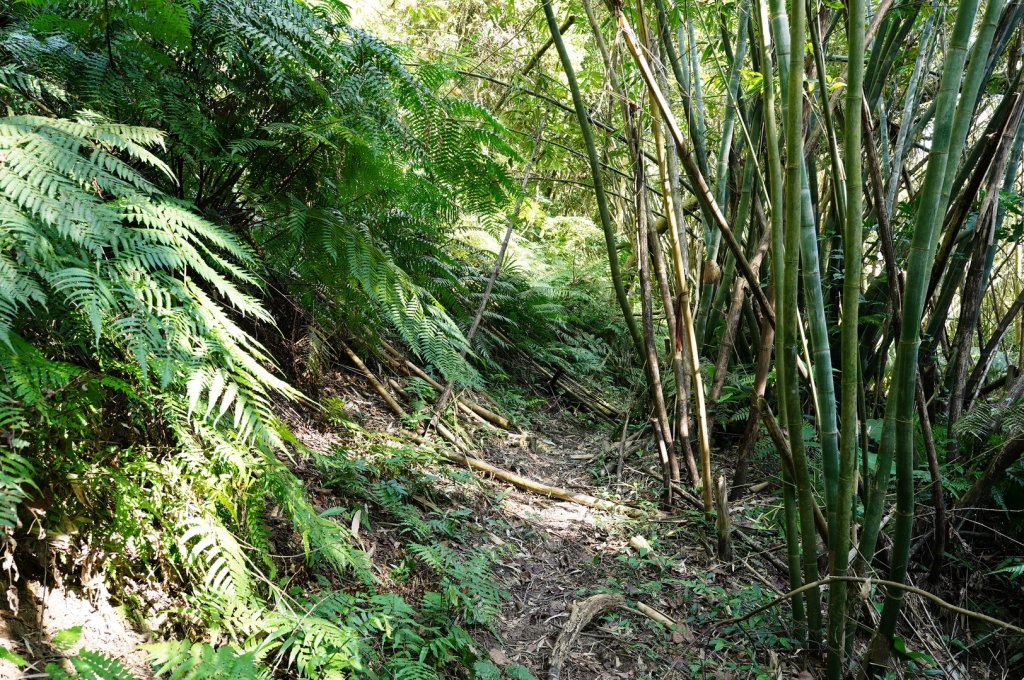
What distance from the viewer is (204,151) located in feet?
6.19

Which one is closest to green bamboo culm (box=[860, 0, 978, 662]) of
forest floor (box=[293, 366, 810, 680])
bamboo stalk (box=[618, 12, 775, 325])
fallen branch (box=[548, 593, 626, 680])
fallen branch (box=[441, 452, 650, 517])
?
bamboo stalk (box=[618, 12, 775, 325])

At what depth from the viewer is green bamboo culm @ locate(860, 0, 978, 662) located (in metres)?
1.43

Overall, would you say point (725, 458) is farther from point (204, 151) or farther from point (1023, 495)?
point (204, 151)

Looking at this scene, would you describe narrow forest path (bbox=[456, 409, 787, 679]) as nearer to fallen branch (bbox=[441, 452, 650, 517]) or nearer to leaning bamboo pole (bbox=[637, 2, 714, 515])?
fallen branch (bbox=[441, 452, 650, 517])

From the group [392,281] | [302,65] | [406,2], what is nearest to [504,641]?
[392,281]

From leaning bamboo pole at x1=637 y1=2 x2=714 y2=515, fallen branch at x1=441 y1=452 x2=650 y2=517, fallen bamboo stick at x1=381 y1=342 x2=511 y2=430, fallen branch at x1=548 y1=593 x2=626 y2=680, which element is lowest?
fallen branch at x1=548 y1=593 x2=626 y2=680

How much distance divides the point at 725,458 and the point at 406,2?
475cm

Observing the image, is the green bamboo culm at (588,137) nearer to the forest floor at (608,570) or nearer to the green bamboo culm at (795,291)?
the forest floor at (608,570)

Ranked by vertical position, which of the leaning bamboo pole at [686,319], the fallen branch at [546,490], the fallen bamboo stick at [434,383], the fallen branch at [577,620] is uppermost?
the leaning bamboo pole at [686,319]

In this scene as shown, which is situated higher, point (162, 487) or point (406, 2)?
point (406, 2)

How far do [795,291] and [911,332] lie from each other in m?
0.28

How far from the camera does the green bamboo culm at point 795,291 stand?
155cm

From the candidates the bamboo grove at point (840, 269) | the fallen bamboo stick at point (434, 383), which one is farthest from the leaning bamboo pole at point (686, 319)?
the fallen bamboo stick at point (434, 383)

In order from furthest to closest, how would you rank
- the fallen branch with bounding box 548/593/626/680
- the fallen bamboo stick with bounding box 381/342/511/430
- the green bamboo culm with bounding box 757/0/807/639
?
the fallen bamboo stick with bounding box 381/342/511/430, the fallen branch with bounding box 548/593/626/680, the green bamboo culm with bounding box 757/0/807/639
